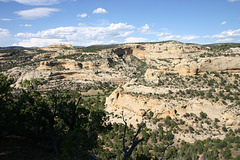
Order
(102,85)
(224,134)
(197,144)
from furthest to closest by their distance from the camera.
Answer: (102,85) → (224,134) → (197,144)

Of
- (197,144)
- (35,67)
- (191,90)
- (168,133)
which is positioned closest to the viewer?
(197,144)

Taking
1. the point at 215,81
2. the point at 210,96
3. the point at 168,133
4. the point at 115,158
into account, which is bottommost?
the point at 115,158

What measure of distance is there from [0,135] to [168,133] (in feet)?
59.8

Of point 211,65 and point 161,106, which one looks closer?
point 161,106

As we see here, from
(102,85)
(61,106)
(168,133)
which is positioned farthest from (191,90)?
(102,85)

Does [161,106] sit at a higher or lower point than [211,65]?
lower

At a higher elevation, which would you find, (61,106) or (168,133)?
(61,106)

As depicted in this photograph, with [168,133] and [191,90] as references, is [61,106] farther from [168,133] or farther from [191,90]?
[191,90]

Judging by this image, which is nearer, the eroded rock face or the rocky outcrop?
the eroded rock face

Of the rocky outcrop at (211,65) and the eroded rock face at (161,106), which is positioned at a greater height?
the rocky outcrop at (211,65)

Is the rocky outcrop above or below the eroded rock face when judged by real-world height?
above

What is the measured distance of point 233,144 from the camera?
15477mm

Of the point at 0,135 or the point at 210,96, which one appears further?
the point at 210,96

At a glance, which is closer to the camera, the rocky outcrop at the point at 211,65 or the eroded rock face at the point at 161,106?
the eroded rock face at the point at 161,106
